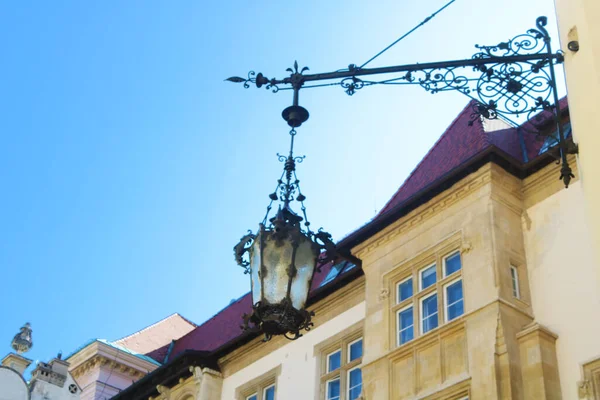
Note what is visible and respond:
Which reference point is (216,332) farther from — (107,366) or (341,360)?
(341,360)

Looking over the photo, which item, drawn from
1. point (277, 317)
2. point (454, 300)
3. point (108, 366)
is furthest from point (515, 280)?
point (108, 366)

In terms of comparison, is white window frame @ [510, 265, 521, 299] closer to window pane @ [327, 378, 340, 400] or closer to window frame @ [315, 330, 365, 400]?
window frame @ [315, 330, 365, 400]

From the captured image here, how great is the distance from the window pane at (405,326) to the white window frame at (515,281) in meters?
1.90

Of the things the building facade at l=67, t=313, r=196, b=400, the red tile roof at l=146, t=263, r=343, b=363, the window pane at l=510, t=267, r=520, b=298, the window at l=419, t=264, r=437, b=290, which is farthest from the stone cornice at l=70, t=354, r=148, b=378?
the window pane at l=510, t=267, r=520, b=298

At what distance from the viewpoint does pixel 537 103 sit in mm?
7289

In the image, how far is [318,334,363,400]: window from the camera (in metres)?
16.1

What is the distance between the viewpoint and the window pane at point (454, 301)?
14.1 metres

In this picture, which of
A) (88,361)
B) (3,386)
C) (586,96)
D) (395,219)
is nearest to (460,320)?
(395,219)

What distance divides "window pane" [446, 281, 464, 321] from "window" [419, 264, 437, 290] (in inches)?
20.7

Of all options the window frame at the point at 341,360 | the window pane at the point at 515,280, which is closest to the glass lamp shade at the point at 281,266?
the window pane at the point at 515,280

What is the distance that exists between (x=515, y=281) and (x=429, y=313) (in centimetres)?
156

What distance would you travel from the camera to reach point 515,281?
1388 cm

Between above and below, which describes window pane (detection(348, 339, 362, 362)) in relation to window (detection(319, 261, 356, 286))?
below

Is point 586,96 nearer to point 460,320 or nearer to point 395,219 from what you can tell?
point 460,320
